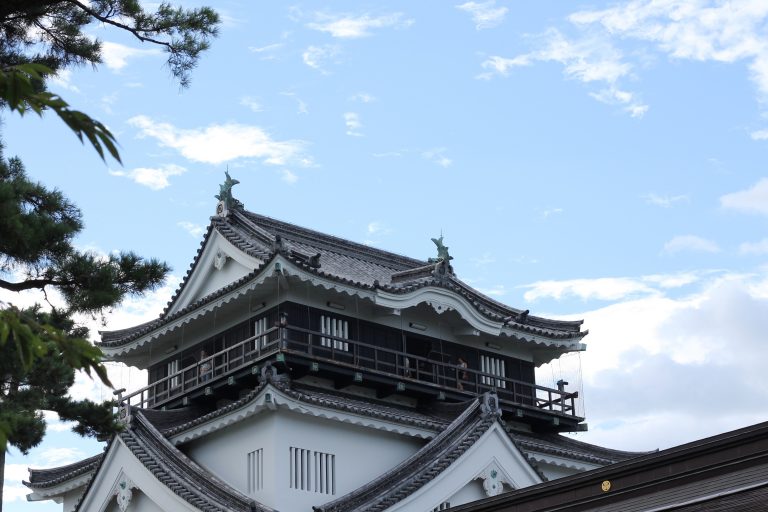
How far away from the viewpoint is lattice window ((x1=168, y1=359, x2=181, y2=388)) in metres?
34.6

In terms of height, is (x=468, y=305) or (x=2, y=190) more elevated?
(x=468, y=305)

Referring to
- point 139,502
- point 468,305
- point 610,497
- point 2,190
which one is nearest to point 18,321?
point 2,190

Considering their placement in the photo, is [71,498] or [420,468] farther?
[71,498]

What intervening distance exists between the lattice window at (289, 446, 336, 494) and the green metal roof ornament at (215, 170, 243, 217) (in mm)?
8998

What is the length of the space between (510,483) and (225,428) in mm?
7546

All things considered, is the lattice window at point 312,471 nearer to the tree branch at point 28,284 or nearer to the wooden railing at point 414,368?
the wooden railing at point 414,368

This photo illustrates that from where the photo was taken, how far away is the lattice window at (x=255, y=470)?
29.5 meters

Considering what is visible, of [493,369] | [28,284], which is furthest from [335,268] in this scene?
[28,284]

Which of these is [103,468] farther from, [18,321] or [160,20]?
[18,321]

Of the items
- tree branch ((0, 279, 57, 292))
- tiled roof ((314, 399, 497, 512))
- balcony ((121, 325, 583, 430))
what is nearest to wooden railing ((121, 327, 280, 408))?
balcony ((121, 325, 583, 430))

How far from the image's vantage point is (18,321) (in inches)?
327

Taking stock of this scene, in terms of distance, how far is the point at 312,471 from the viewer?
29734 mm

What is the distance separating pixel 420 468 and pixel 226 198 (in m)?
10.9

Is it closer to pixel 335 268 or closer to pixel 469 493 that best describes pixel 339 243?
pixel 335 268
